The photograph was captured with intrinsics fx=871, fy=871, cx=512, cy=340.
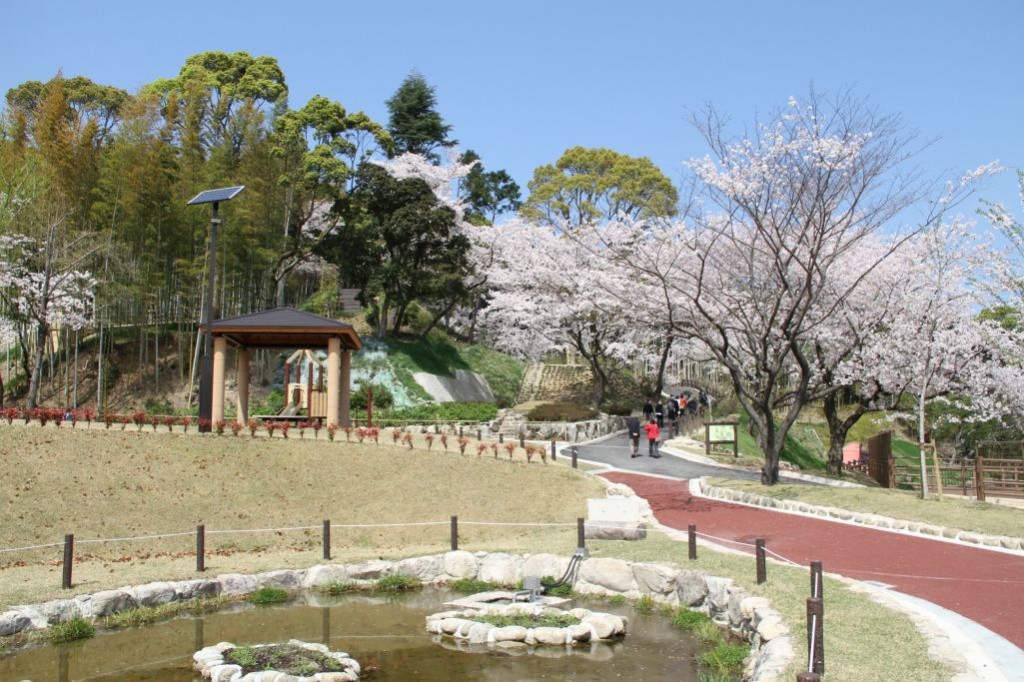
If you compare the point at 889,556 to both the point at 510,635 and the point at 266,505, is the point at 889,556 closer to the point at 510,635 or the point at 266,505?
the point at 510,635

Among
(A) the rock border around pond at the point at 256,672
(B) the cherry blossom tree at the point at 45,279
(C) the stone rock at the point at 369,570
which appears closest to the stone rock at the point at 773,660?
(A) the rock border around pond at the point at 256,672

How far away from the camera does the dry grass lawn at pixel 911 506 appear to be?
14.6 meters

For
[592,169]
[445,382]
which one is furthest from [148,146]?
[592,169]

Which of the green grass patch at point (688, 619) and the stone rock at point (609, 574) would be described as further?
the stone rock at point (609, 574)

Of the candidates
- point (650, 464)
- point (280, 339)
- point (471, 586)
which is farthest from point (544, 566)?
point (280, 339)

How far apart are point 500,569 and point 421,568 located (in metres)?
1.26

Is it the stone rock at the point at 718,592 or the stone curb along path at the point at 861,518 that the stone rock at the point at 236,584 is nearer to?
the stone rock at the point at 718,592

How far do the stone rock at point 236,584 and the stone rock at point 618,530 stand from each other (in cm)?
552

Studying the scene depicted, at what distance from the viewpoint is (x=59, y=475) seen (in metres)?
17.0

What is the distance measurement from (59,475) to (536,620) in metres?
11.1

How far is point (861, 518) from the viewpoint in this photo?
52.0 feet

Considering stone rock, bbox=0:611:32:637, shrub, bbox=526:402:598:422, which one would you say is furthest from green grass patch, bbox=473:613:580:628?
shrub, bbox=526:402:598:422

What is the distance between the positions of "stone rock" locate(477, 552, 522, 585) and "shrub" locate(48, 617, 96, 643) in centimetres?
545

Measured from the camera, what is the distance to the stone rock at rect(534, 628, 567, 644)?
10.2m
